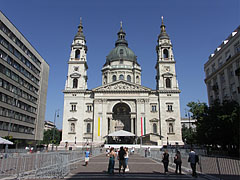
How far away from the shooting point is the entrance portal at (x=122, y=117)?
57.5 metres

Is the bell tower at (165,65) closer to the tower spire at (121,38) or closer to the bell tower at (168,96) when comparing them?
the bell tower at (168,96)

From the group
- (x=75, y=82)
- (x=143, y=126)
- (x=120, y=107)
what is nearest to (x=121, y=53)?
(x=75, y=82)

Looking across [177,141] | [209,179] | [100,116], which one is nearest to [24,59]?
[100,116]

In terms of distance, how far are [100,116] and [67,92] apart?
35.7 ft

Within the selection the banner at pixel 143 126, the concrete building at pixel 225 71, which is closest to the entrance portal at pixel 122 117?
the banner at pixel 143 126

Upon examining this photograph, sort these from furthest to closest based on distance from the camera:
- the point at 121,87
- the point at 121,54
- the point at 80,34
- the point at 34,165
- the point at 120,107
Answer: the point at 121,54
the point at 80,34
the point at 120,107
the point at 121,87
the point at 34,165

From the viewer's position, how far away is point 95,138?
52.2 metres

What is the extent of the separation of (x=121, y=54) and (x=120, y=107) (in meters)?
20.5

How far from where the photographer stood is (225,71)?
40.0 metres

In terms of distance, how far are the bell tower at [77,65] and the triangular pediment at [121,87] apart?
5.20 metres

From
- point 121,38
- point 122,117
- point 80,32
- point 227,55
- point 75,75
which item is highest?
point 121,38

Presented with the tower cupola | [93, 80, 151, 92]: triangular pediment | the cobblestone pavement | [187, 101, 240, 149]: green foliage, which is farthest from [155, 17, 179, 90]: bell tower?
the cobblestone pavement

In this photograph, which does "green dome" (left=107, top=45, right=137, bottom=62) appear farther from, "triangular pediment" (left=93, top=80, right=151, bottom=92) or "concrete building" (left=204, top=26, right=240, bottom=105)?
"concrete building" (left=204, top=26, right=240, bottom=105)

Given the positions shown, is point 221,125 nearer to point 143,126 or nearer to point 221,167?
point 221,167
